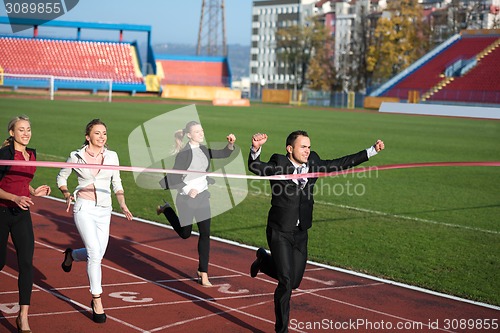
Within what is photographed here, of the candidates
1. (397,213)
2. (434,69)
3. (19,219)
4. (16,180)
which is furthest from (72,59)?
(19,219)

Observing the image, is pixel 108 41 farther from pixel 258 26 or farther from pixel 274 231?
pixel 258 26

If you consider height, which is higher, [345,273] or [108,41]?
[108,41]

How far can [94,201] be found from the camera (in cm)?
834

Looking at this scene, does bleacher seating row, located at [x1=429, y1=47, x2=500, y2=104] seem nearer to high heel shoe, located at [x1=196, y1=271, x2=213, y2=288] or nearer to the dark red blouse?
high heel shoe, located at [x1=196, y1=271, x2=213, y2=288]

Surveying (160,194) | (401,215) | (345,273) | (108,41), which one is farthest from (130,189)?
(108,41)

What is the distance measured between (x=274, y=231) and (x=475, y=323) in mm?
2812

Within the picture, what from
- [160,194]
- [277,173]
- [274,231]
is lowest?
[160,194]

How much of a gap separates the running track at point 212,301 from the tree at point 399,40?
251 feet

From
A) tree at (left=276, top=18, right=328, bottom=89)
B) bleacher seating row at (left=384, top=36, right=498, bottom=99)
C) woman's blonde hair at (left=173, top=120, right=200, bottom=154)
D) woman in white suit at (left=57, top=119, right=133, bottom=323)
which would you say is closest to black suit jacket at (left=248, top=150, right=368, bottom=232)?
woman in white suit at (left=57, top=119, right=133, bottom=323)

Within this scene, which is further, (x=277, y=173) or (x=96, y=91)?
(x=96, y=91)

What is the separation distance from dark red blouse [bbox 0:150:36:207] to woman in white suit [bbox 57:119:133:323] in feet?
1.62

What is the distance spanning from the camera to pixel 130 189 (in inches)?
749

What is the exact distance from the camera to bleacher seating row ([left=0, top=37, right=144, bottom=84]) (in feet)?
228

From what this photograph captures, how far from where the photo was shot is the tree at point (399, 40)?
8500cm
